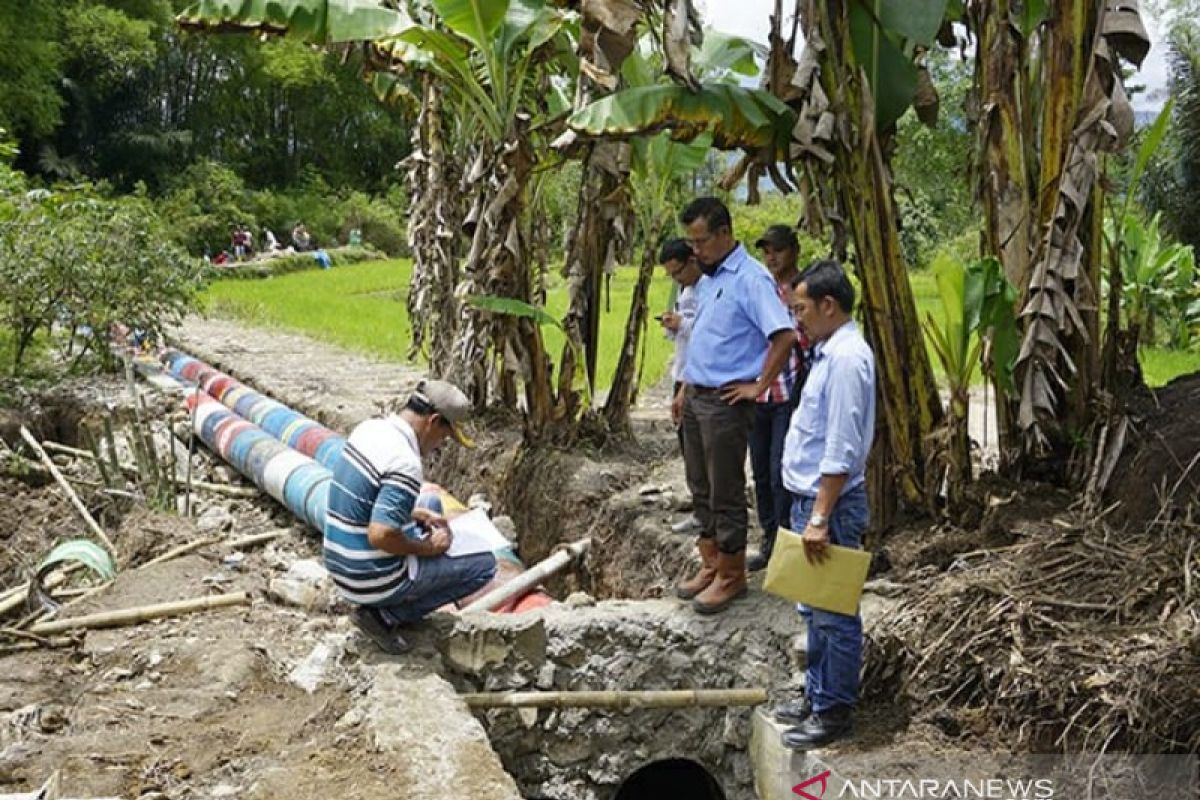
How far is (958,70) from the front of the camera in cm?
1958

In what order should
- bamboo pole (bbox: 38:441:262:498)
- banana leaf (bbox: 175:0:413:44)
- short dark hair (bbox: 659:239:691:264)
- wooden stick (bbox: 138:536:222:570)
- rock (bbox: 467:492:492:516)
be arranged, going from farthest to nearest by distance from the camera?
bamboo pole (bbox: 38:441:262:498)
rock (bbox: 467:492:492:516)
banana leaf (bbox: 175:0:413:44)
wooden stick (bbox: 138:536:222:570)
short dark hair (bbox: 659:239:691:264)

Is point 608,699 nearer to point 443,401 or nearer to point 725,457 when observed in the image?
point 725,457

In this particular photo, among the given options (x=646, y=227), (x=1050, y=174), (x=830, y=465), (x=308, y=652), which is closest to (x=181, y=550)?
(x=308, y=652)

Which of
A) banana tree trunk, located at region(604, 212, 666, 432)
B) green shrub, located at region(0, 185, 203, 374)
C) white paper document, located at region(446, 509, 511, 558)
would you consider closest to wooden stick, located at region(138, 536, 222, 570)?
white paper document, located at region(446, 509, 511, 558)

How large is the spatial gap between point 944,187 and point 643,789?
61.2 feet

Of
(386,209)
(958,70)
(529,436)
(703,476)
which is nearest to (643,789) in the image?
(703,476)

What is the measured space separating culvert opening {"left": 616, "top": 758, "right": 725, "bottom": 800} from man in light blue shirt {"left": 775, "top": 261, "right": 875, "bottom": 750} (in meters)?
1.35

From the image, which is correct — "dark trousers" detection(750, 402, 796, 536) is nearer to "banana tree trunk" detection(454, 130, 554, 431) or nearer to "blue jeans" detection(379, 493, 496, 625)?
"blue jeans" detection(379, 493, 496, 625)

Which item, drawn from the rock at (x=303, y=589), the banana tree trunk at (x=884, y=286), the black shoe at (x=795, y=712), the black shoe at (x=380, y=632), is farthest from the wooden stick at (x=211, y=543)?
the banana tree trunk at (x=884, y=286)

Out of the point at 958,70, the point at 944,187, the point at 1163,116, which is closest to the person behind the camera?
the point at 1163,116

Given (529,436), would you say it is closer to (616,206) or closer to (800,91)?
(616,206)

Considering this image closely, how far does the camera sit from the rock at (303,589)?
5.15 meters

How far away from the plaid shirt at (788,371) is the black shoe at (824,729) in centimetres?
124

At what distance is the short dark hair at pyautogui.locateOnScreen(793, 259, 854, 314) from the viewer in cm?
365
